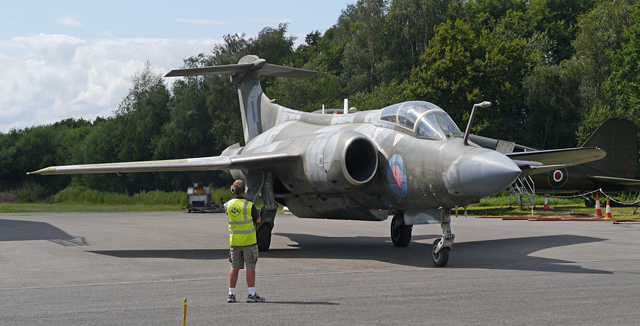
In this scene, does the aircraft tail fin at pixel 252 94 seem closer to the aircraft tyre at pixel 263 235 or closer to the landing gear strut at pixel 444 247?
the aircraft tyre at pixel 263 235

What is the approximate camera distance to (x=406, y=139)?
1026 cm

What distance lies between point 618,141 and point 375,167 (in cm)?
1967

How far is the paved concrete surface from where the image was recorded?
5871mm

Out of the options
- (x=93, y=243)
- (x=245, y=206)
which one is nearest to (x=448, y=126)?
(x=245, y=206)

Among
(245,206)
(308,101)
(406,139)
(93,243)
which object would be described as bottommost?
(93,243)

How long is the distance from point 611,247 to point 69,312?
1076 centimetres

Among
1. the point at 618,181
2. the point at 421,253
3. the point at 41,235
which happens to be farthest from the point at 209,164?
the point at 618,181

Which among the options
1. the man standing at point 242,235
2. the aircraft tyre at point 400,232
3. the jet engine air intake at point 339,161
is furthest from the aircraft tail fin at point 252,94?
the man standing at point 242,235

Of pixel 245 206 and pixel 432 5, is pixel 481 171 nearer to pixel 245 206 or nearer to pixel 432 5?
pixel 245 206

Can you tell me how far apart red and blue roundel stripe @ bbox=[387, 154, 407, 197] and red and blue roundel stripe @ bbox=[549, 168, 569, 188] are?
61.2 feet

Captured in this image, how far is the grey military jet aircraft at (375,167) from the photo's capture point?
8.99m

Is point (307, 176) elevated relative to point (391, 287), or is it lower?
elevated

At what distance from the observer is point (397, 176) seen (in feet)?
33.6

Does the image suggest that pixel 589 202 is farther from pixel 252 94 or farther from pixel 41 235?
pixel 41 235
